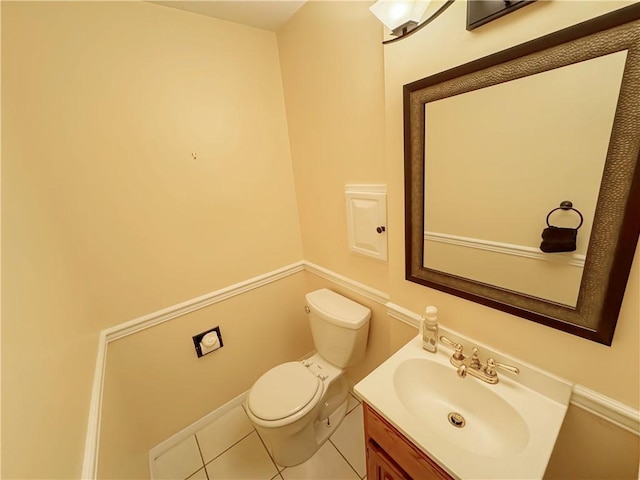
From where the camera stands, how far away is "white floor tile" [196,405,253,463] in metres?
1.48

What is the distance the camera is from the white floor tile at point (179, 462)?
1370mm

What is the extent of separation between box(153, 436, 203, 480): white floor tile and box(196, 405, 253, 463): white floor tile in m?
0.04

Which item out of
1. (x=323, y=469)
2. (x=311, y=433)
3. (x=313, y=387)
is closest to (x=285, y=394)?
(x=313, y=387)

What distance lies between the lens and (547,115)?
64cm

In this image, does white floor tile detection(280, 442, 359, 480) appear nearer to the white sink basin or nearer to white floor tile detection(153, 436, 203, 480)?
white floor tile detection(153, 436, 203, 480)

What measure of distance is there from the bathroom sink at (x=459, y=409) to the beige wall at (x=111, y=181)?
38.8 inches

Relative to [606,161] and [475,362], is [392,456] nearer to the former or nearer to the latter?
[475,362]

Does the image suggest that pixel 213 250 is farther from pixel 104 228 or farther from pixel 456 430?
pixel 456 430

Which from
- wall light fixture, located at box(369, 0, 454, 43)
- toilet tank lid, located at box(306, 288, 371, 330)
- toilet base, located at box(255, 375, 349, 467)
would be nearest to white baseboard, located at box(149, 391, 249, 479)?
toilet base, located at box(255, 375, 349, 467)

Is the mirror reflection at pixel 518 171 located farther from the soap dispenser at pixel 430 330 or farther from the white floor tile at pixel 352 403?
the white floor tile at pixel 352 403

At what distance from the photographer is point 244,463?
1.40 m

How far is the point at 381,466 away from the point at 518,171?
1061 mm

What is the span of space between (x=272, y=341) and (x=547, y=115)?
1815 millimetres

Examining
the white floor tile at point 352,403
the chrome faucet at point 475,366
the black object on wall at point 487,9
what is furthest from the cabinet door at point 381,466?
the black object on wall at point 487,9
